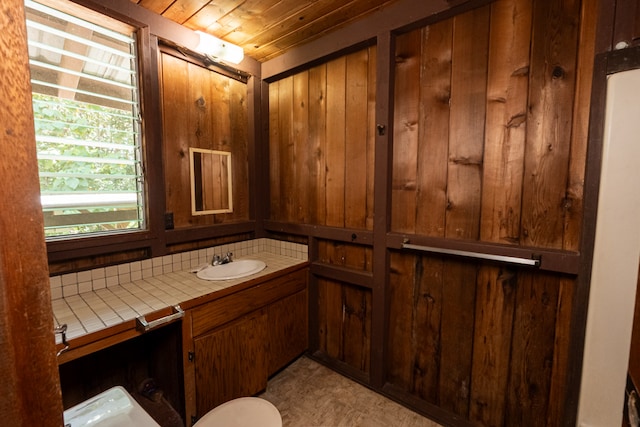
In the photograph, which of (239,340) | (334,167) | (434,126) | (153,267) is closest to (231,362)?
(239,340)

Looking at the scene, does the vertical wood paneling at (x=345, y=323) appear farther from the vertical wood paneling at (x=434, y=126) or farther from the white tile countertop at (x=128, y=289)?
the vertical wood paneling at (x=434, y=126)

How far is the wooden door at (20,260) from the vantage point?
13.6 inches

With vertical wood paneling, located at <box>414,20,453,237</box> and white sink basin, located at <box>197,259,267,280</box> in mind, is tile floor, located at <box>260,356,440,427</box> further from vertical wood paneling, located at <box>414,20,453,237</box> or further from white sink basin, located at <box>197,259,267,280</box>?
vertical wood paneling, located at <box>414,20,453,237</box>

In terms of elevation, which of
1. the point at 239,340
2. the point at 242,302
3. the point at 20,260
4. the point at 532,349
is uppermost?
the point at 20,260

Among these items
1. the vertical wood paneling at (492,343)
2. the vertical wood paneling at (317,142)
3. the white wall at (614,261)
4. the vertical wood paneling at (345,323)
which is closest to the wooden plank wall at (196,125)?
the vertical wood paneling at (317,142)

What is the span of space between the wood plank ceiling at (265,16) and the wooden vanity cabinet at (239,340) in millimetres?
1648

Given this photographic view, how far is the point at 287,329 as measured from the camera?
2016mm

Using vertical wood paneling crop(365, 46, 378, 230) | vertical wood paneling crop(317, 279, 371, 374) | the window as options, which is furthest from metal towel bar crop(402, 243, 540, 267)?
the window

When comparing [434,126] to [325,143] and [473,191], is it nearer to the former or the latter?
[473,191]

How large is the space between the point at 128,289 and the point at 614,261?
2293mm

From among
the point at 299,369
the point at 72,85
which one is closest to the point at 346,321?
the point at 299,369

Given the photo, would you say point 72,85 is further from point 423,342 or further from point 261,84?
point 423,342

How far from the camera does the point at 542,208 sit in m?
1.30

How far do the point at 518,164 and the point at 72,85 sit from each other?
7.46 feet
